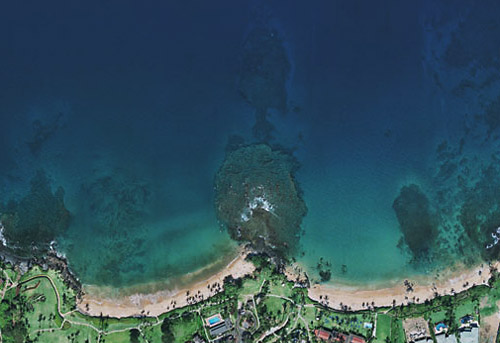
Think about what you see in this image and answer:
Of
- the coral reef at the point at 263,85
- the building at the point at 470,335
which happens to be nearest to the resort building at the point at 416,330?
the building at the point at 470,335

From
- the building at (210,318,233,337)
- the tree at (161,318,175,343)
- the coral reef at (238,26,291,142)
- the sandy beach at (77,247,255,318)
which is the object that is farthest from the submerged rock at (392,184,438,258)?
the tree at (161,318,175,343)

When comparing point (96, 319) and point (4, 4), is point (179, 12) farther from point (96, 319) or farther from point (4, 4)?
point (96, 319)

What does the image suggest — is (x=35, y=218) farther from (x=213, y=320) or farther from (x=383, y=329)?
(x=383, y=329)

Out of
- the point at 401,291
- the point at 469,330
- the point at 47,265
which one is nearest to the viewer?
the point at 47,265

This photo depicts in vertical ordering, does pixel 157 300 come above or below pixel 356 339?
above

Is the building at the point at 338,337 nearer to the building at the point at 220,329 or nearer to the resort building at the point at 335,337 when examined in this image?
the resort building at the point at 335,337

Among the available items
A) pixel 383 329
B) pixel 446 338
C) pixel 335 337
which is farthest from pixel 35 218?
pixel 446 338

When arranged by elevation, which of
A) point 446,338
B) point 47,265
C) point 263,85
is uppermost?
point 263,85

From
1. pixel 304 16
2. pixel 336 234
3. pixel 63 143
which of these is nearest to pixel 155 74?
pixel 63 143
